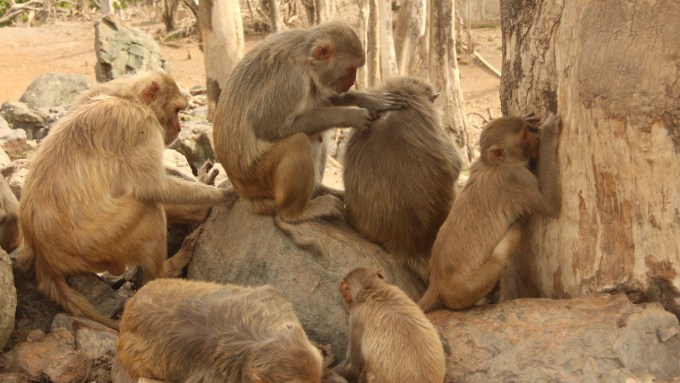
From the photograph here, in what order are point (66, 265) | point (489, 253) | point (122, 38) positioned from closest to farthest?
point (489, 253)
point (66, 265)
point (122, 38)

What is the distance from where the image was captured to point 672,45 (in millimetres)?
4293

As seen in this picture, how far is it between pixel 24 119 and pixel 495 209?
11613 millimetres

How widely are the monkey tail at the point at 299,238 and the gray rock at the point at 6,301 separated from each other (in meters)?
1.89

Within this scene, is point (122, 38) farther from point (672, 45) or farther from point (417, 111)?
point (672, 45)

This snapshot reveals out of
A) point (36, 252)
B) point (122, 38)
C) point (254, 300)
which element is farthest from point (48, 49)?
point (254, 300)

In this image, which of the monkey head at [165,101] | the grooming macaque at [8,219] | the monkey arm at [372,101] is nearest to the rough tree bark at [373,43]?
the monkey arm at [372,101]

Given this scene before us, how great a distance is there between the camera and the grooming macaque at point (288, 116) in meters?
5.80

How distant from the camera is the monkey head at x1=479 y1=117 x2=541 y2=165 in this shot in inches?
201

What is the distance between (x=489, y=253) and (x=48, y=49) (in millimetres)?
22501

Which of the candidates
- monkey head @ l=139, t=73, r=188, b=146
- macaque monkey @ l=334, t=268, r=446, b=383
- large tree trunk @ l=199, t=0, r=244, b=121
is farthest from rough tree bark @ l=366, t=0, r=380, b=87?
macaque monkey @ l=334, t=268, r=446, b=383

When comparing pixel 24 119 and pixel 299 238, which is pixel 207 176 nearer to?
pixel 299 238

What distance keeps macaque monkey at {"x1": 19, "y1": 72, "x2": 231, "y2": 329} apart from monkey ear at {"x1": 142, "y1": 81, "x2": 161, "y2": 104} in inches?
2.2

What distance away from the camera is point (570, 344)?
450 centimetres

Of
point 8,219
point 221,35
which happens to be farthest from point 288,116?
point 221,35
